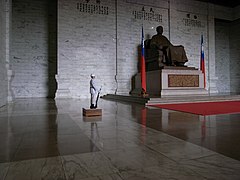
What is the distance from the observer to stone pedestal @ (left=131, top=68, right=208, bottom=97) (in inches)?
261

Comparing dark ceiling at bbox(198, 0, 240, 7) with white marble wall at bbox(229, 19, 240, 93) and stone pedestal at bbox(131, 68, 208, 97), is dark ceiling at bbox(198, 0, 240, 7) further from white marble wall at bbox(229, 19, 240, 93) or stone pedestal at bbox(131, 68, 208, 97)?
stone pedestal at bbox(131, 68, 208, 97)

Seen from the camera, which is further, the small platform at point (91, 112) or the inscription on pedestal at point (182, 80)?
the inscription on pedestal at point (182, 80)

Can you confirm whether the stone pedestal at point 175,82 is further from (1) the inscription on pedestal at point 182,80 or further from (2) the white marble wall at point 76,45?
(2) the white marble wall at point 76,45

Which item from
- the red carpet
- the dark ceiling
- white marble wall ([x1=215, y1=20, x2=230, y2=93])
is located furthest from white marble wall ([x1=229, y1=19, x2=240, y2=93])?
the red carpet

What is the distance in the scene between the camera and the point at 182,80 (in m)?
6.91

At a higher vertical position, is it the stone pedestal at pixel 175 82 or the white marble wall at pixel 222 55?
the white marble wall at pixel 222 55

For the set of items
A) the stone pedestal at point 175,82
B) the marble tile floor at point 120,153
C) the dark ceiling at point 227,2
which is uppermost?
the dark ceiling at point 227,2

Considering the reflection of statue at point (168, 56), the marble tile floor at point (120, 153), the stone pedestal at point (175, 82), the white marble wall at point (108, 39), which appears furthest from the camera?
the white marble wall at point (108, 39)

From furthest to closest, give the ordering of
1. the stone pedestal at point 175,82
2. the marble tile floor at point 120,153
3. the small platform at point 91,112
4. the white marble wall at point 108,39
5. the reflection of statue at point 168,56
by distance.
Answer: the white marble wall at point 108,39, the reflection of statue at point 168,56, the stone pedestal at point 175,82, the small platform at point 91,112, the marble tile floor at point 120,153

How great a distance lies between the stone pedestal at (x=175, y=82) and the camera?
261 inches

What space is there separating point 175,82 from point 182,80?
31cm

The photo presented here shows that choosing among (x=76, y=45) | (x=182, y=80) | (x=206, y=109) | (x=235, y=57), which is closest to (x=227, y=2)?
(x=235, y=57)

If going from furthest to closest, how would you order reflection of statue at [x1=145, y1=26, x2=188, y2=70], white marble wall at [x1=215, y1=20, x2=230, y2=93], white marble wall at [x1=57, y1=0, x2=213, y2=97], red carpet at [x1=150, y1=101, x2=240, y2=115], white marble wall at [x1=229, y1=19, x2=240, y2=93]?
white marble wall at [x1=215, y1=20, x2=230, y2=93] → white marble wall at [x1=229, y1=19, x2=240, y2=93] → white marble wall at [x1=57, y1=0, x2=213, y2=97] → reflection of statue at [x1=145, y1=26, x2=188, y2=70] → red carpet at [x1=150, y1=101, x2=240, y2=115]

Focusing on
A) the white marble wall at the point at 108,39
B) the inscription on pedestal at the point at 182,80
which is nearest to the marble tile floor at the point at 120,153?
the inscription on pedestal at the point at 182,80
